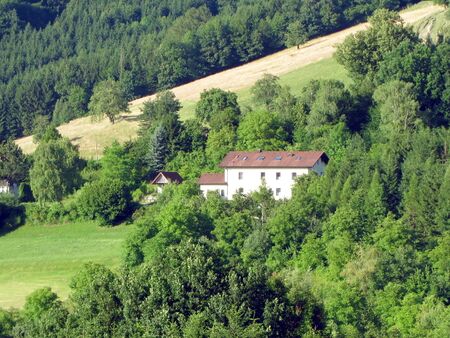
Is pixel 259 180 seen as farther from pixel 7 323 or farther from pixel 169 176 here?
pixel 7 323

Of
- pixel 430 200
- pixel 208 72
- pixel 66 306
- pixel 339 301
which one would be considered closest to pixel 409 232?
pixel 430 200

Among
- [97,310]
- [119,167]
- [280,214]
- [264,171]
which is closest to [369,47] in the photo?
[264,171]

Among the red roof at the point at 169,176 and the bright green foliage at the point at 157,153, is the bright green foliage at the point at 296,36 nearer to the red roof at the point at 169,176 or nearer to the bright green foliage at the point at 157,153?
the bright green foliage at the point at 157,153

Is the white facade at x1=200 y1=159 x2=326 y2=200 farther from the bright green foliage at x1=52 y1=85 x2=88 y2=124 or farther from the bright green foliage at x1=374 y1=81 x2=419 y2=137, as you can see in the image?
the bright green foliage at x1=52 y1=85 x2=88 y2=124

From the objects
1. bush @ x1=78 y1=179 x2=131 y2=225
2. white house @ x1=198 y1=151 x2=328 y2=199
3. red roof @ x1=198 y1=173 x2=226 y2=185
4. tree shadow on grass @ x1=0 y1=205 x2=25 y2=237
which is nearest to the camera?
white house @ x1=198 y1=151 x2=328 y2=199

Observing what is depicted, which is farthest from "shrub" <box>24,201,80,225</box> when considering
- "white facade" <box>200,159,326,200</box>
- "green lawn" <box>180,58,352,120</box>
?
"green lawn" <box>180,58,352,120</box>

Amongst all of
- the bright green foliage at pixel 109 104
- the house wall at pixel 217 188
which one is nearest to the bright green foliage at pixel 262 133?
the house wall at pixel 217 188

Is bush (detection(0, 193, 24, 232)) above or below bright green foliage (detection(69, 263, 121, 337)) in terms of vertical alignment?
below
